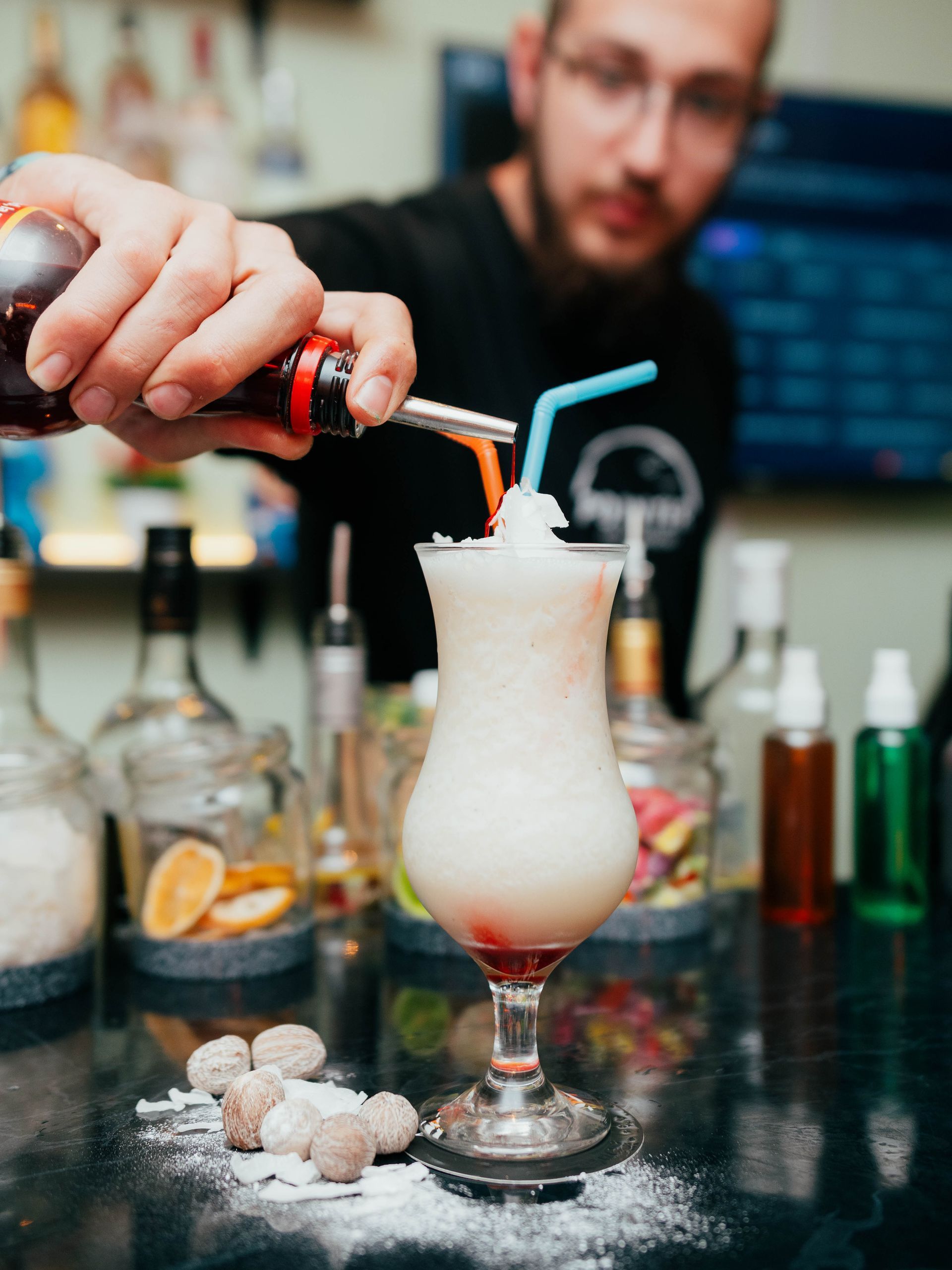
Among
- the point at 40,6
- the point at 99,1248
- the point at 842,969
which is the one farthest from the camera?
the point at 40,6

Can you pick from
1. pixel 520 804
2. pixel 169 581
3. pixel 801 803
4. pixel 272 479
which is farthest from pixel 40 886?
pixel 272 479

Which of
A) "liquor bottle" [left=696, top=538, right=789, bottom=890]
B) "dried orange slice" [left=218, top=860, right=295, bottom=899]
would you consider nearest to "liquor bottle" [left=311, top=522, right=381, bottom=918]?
"dried orange slice" [left=218, top=860, right=295, bottom=899]

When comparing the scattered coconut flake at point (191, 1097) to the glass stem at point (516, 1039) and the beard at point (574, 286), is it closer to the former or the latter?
the glass stem at point (516, 1039)

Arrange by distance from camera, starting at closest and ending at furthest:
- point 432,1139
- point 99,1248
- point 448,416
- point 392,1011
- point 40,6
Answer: point 99,1248
point 432,1139
point 448,416
point 392,1011
point 40,6

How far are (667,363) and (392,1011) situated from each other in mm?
1542

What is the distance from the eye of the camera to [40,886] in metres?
0.93

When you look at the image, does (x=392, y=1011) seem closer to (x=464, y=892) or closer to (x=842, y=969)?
(x=464, y=892)

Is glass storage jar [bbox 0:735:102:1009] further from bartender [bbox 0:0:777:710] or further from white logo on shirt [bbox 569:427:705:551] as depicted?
white logo on shirt [bbox 569:427:705:551]

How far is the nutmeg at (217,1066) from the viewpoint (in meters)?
0.75

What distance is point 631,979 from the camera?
40.1 inches

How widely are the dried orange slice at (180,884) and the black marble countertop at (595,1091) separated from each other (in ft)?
0.18

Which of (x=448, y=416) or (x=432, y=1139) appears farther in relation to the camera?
(x=448, y=416)

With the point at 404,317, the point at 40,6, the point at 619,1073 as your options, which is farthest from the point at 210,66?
the point at 619,1073

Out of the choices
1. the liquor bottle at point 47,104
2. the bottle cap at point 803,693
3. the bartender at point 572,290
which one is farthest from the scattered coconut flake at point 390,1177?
the liquor bottle at point 47,104
